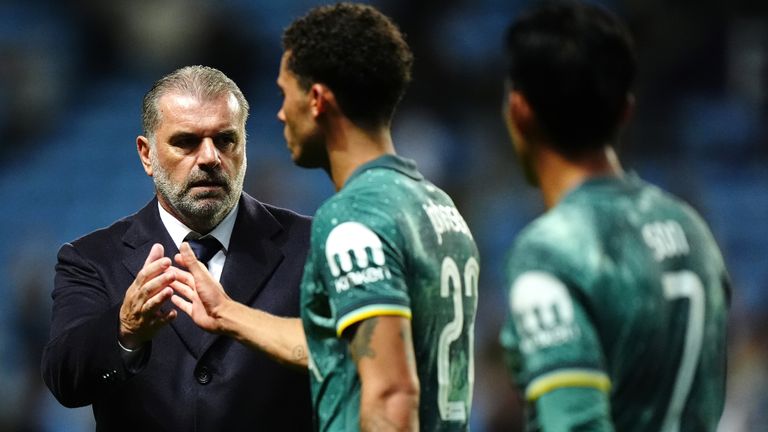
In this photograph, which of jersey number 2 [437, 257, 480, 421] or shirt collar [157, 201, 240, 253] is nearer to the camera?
jersey number 2 [437, 257, 480, 421]

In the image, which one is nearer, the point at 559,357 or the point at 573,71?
the point at 559,357

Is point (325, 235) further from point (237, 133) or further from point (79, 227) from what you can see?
point (79, 227)

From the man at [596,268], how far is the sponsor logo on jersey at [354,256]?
Answer: 565 mm

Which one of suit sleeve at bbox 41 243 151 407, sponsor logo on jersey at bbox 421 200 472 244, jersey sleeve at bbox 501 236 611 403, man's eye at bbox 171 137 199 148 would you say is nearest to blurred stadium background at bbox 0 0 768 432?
man's eye at bbox 171 137 199 148

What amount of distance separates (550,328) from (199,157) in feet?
7.43

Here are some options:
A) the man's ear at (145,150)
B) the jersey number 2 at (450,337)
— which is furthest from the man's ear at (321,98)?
the man's ear at (145,150)

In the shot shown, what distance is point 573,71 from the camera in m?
2.66

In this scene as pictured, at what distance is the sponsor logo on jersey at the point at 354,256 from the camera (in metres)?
3.21

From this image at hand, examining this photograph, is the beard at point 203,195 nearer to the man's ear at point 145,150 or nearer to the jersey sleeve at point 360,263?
the man's ear at point 145,150

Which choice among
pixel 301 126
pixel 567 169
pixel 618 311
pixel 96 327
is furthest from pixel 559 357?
pixel 96 327

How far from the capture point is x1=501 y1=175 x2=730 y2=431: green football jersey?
8.30 feet

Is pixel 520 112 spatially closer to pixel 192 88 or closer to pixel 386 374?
pixel 386 374

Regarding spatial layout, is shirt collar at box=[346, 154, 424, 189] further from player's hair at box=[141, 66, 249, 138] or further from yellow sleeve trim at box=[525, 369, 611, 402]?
player's hair at box=[141, 66, 249, 138]

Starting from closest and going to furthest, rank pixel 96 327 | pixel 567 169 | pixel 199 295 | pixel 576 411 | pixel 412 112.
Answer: pixel 576 411
pixel 567 169
pixel 199 295
pixel 96 327
pixel 412 112
